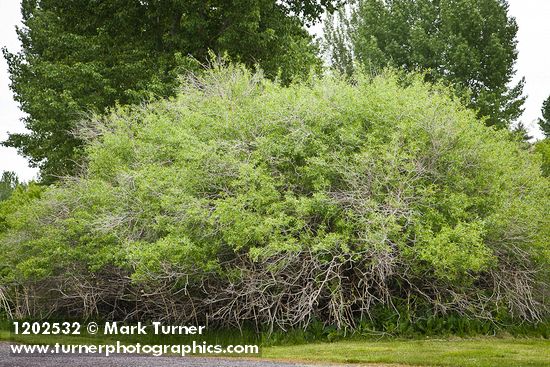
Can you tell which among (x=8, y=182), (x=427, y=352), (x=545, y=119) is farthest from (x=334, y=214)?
(x=8, y=182)

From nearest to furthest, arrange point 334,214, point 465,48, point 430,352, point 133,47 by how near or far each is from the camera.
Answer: point 430,352 → point 334,214 → point 133,47 → point 465,48

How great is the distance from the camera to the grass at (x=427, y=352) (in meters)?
12.9

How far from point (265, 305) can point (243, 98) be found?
616 cm

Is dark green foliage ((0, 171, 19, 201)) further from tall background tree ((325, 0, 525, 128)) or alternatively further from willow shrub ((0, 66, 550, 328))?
willow shrub ((0, 66, 550, 328))

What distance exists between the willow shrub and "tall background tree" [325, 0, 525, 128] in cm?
1958

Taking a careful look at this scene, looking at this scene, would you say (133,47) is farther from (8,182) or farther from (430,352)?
(8,182)

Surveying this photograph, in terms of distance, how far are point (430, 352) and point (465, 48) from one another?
29838 mm

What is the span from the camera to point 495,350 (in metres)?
14.1

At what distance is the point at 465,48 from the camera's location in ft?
134

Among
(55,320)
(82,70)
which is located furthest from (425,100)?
(82,70)

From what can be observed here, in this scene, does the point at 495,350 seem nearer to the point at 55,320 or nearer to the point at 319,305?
the point at 319,305

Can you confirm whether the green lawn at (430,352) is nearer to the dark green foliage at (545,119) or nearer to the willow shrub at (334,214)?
the willow shrub at (334,214)

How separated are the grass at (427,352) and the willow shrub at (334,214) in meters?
1.06

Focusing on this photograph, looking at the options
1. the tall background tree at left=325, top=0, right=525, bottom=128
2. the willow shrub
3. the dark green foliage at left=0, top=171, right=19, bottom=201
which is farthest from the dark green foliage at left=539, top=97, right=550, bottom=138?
the dark green foliage at left=0, top=171, right=19, bottom=201
